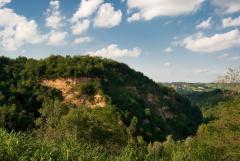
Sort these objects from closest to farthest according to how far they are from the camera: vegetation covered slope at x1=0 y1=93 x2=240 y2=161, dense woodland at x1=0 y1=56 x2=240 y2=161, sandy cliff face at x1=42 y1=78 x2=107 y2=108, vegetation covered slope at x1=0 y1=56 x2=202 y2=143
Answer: vegetation covered slope at x1=0 y1=93 x2=240 y2=161 < dense woodland at x1=0 y1=56 x2=240 y2=161 < vegetation covered slope at x1=0 y1=56 x2=202 y2=143 < sandy cliff face at x1=42 y1=78 x2=107 y2=108

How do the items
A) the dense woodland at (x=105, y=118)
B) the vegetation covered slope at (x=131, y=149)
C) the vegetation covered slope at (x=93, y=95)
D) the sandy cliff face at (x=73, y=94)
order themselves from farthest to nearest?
the sandy cliff face at (x=73, y=94)
the vegetation covered slope at (x=93, y=95)
the dense woodland at (x=105, y=118)
the vegetation covered slope at (x=131, y=149)

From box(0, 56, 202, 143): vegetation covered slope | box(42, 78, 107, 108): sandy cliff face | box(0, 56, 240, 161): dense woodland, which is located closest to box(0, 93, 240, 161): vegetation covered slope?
box(0, 56, 240, 161): dense woodland

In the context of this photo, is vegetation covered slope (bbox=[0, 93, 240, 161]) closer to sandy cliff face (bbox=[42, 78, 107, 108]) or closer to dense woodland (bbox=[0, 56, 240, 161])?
dense woodland (bbox=[0, 56, 240, 161])

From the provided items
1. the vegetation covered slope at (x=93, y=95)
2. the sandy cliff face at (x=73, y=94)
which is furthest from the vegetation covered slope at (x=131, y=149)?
the sandy cliff face at (x=73, y=94)

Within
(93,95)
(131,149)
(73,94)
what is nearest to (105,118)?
(93,95)

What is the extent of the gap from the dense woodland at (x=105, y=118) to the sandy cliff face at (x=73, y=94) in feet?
3.13

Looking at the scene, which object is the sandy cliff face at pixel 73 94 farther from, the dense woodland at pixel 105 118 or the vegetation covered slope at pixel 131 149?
the vegetation covered slope at pixel 131 149

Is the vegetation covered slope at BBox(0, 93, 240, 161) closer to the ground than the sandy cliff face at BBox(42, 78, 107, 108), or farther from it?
closer to the ground

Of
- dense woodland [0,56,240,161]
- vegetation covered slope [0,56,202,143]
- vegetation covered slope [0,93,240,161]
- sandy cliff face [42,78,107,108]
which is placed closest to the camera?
vegetation covered slope [0,93,240,161]

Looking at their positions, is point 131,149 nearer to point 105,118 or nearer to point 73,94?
point 105,118

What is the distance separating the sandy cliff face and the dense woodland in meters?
0.96

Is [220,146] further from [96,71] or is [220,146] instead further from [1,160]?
[96,71]

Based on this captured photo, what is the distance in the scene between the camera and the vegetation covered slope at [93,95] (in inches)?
3408

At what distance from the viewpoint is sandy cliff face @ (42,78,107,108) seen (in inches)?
4141
